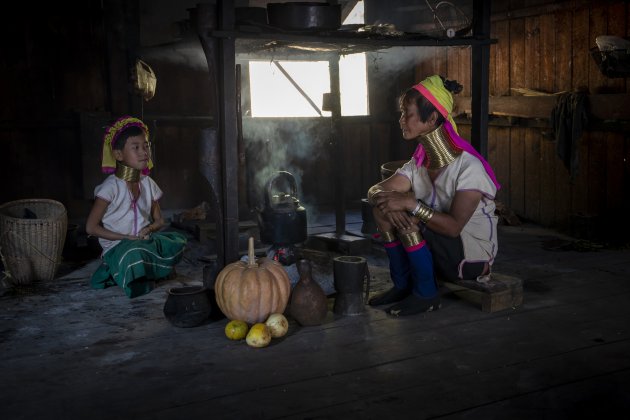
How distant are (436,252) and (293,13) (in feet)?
5.99

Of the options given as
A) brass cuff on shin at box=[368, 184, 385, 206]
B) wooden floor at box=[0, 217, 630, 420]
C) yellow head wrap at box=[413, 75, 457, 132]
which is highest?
yellow head wrap at box=[413, 75, 457, 132]

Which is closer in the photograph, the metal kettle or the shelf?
the shelf

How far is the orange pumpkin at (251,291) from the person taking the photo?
13.8ft

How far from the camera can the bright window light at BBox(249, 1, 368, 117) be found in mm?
9797

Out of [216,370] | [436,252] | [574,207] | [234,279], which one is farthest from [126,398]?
[574,207]

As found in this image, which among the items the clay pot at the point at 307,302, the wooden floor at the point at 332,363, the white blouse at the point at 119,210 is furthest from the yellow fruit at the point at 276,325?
the white blouse at the point at 119,210

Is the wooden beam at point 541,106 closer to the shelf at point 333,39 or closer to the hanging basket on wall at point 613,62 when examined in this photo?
the hanging basket on wall at point 613,62

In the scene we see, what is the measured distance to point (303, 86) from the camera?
10117 mm

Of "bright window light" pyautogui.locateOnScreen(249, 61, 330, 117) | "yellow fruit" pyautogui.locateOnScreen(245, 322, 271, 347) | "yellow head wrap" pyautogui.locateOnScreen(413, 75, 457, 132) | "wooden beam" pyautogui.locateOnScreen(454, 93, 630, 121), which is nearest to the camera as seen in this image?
"yellow fruit" pyautogui.locateOnScreen(245, 322, 271, 347)

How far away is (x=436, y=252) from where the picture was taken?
15.0 feet

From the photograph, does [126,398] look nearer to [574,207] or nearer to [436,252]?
[436,252]

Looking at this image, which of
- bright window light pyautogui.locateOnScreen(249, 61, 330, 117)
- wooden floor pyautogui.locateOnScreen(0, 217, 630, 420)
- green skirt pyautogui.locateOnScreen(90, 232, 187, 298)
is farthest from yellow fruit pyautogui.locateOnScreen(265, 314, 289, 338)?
bright window light pyautogui.locateOnScreen(249, 61, 330, 117)

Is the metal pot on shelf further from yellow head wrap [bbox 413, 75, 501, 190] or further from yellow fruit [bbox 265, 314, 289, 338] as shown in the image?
yellow fruit [bbox 265, 314, 289, 338]

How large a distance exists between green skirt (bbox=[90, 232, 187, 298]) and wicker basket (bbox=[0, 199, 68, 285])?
1.75 ft
